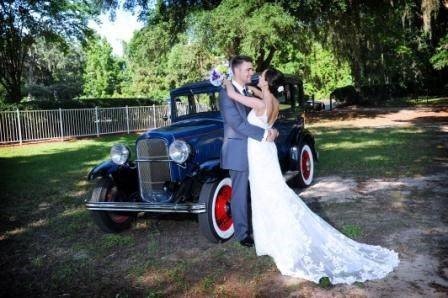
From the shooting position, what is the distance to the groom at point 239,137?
463cm

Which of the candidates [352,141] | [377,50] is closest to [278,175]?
[352,141]

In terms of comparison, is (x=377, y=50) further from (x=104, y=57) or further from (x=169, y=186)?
(x=104, y=57)

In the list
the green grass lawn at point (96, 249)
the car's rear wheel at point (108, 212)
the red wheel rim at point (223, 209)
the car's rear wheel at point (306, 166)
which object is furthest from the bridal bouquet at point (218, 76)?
the car's rear wheel at point (306, 166)

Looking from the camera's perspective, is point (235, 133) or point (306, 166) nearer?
point (235, 133)

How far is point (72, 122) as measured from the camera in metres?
21.1

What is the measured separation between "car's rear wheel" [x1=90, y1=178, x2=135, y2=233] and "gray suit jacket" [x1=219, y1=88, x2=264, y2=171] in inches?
69.0

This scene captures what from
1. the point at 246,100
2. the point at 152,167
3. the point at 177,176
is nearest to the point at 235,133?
the point at 246,100

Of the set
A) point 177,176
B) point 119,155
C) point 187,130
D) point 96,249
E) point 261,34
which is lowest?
point 96,249

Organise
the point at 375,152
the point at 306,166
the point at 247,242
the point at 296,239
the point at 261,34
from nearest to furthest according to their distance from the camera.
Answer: the point at 296,239
the point at 247,242
the point at 306,166
the point at 375,152
the point at 261,34

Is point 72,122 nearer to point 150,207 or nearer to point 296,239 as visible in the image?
point 150,207

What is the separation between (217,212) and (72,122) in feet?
57.8

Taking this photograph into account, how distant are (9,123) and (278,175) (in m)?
17.3

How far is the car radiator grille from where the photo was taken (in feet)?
18.4

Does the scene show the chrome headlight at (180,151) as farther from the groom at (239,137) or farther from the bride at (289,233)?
the bride at (289,233)
